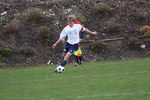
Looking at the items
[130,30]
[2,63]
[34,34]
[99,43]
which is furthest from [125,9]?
[2,63]

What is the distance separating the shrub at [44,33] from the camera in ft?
81.3

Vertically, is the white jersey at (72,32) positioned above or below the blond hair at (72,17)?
below

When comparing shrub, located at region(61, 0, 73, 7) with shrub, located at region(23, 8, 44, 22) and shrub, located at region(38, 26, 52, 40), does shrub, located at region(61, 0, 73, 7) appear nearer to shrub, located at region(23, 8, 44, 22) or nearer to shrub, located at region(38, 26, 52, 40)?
shrub, located at region(23, 8, 44, 22)

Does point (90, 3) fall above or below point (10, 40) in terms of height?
above

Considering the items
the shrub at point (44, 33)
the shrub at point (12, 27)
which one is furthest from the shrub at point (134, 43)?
the shrub at point (12, 27)

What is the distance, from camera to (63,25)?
84.9 ft

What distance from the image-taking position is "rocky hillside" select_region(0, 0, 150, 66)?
2331cm

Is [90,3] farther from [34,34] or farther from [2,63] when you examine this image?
[2,63]

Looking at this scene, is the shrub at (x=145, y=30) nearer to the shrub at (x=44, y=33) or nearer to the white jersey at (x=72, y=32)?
the shrub at (x=44, y=33)

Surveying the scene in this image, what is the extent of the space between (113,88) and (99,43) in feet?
44.2

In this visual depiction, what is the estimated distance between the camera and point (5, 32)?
24984 millimetres

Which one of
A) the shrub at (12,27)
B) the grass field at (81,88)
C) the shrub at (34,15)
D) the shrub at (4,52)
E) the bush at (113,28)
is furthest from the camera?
the shrub at (34,15)

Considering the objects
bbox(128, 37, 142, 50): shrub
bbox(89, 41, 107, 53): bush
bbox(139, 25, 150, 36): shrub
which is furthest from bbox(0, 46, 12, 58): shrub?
bbox(139, 25, 150, 36): shrub

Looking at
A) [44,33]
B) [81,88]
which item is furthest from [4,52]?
[81,88]
